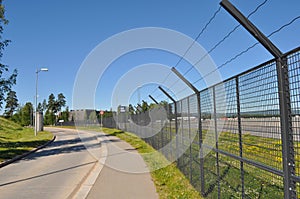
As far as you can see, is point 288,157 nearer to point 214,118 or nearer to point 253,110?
point 253,110

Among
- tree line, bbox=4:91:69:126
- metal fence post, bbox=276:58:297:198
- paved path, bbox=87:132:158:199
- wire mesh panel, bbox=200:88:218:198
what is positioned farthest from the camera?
tree line, bbox=4:91:69:126

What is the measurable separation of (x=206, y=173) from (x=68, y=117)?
10191cm

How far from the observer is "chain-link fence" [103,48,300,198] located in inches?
109

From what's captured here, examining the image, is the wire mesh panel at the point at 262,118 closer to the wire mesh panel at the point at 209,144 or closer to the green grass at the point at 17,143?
the wire mesh panel at the point at 209,144

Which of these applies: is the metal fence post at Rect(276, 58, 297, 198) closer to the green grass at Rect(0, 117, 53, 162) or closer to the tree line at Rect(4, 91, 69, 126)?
the green grass at Rect(0, 117, 53, 162)

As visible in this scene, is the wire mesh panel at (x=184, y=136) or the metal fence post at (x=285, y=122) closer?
the metal fence post at (x=285, y=122)

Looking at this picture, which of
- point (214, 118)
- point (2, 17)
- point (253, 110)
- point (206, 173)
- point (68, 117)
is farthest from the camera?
point (68, 117)

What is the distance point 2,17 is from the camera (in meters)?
15.2

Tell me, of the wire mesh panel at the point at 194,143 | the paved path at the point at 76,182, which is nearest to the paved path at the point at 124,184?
the paved path at the point at 76,182

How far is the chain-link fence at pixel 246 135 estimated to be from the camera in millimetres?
2762

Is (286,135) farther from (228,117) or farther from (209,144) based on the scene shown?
(209,144)

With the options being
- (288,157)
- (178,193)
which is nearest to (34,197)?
(178,193)

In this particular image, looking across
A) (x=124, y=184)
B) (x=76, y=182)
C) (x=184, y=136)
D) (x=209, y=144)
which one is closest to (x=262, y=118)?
(x=209, y=144)

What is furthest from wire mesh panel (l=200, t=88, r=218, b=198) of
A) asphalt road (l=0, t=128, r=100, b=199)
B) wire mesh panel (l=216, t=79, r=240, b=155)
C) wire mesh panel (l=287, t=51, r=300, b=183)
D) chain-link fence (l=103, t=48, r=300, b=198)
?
asphalt road (l=0, t=128, r=100, b=199)
